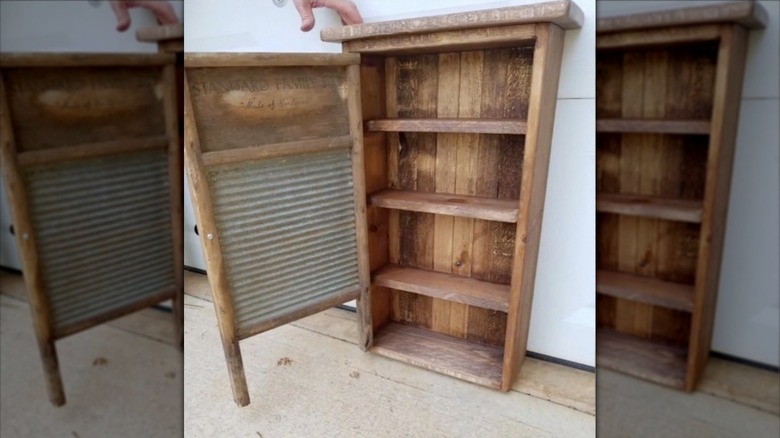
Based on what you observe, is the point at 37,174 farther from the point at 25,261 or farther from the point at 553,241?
the point at 553,241

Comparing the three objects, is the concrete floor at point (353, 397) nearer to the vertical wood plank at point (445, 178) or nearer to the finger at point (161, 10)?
the vertical wood plank at point (445, 178)

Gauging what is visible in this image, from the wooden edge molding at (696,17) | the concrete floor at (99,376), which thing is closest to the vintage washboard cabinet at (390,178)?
the concrete floor at (99,376)

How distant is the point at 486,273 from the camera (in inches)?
49.3

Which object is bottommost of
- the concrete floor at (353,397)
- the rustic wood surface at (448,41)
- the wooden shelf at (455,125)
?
the concrete floor at (353,397)

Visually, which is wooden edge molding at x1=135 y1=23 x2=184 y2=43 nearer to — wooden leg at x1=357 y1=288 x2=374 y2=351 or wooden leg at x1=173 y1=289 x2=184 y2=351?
wooden leg at x1=173 y1=289 x2=184 y2=351

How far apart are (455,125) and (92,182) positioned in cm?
83

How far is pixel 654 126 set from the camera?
267 millimetres

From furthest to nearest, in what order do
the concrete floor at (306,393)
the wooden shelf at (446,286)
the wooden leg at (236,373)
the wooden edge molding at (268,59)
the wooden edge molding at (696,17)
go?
1. the wooden shelf at (446,286)
2. the wooden leg at (236,373)
3. the wooden edge molding at (268,59)
4. the concrete floor at (306,393)
5. the wooden edge molding at (696,17)

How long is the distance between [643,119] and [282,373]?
1.04 m

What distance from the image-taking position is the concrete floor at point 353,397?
936mm

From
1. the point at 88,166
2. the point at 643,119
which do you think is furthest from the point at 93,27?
the point at 643,119

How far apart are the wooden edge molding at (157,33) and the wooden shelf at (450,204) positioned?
2.75 feet

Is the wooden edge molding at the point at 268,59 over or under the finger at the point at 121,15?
over

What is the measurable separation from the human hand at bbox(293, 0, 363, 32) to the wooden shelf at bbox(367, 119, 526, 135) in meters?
0.25
